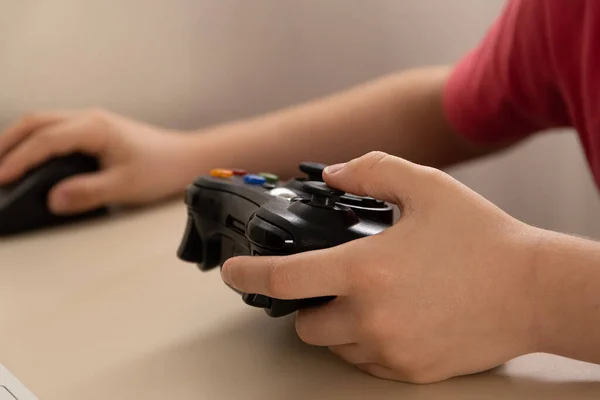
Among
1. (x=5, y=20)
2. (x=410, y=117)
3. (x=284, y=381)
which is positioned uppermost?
(x=5, y=20)

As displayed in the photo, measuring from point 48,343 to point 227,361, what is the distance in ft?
0.39

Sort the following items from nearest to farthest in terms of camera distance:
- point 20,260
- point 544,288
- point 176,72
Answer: point 544,288, point 20,260, point 176,72

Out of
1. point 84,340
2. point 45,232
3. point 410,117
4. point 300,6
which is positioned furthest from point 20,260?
point 300,6

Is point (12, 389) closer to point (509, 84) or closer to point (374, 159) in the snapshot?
point (374, 159)

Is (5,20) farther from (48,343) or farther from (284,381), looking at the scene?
(284,381)

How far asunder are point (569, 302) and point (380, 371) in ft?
0.33

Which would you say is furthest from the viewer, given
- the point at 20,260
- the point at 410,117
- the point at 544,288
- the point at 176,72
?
the point at 176,72

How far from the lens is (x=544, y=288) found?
331 millimetres

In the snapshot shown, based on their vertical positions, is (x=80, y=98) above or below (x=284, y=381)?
above

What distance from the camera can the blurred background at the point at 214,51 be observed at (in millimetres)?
737

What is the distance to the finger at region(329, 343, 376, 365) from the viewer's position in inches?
13.5

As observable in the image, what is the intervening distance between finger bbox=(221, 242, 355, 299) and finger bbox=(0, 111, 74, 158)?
401mm

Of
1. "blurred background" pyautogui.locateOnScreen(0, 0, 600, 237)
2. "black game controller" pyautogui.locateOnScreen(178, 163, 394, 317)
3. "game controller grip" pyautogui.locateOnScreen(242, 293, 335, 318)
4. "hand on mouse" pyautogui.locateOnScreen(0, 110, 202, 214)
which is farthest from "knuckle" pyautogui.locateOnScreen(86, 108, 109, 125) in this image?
"game controller grip" pyautogui.locateOnScreen(242, 293, 335, 318)

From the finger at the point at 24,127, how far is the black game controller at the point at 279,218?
289 millimetres
